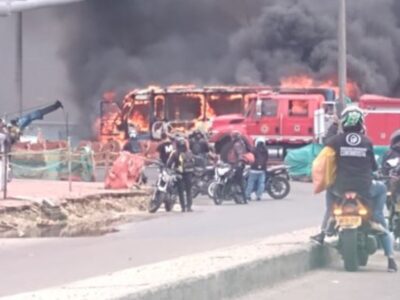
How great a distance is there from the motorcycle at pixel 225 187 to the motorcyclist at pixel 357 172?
1410 cm

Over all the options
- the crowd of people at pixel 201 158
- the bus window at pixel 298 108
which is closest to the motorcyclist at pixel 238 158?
the crowd of people at pixel 201 158

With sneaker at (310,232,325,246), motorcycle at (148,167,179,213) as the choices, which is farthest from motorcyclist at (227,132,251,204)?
sneaker at (310,232,325,246)

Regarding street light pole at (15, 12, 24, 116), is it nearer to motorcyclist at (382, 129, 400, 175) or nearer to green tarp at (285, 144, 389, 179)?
green tarp at (285, 144, 389, 179)

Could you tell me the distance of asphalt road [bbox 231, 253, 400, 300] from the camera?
456 inches

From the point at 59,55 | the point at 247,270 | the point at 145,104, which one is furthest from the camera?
the point at 59,55

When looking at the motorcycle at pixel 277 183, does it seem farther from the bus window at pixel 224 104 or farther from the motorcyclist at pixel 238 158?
the bus window at pixel 224 104

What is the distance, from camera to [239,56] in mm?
53250

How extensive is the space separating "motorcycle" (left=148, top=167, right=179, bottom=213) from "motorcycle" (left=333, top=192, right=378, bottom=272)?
A: 1171 cm

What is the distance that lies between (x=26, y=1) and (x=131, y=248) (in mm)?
4671

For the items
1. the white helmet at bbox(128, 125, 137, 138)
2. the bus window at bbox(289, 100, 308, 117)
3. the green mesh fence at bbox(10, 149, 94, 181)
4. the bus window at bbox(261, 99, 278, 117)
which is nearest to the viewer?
the green mesh fence at bbox(10, 149, 94, 181)

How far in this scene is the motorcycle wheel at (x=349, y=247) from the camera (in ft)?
42.3

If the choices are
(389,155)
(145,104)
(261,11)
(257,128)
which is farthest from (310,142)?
(389,155)

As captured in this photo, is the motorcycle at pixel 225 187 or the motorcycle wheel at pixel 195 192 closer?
the motorcycle at pixel 225 187

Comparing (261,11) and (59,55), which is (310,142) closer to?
(261,11)
